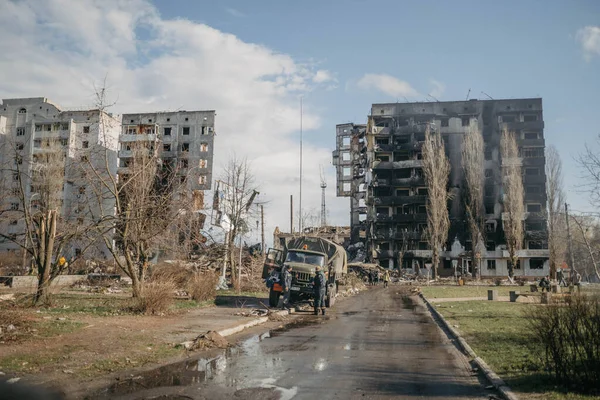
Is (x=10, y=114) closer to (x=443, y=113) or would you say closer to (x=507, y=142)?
(x=443, y=113)

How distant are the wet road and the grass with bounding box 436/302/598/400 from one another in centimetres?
61

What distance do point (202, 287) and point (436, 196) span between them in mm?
50138

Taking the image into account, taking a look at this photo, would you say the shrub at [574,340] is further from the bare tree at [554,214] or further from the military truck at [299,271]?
the bare tree at [554,214]

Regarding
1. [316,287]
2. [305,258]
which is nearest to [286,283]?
[316,287]

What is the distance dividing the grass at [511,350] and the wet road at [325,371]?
1.99ft

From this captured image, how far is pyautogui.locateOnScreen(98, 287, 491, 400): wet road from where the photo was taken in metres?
7.09

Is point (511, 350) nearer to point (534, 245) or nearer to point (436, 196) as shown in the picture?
point (436, 196)

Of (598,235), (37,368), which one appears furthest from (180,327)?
(598,235)

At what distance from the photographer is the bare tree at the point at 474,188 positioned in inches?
2589

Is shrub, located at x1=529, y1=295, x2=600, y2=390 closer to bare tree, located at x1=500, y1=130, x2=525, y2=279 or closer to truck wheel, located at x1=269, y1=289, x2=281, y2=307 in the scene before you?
truck wheel, located at x1=269, y1=289, x2=281, y2=307

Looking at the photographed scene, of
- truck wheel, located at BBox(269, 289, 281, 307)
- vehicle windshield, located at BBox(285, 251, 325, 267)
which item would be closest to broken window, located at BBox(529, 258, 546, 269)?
vehicle windshield, located at BBox(285, 251, 325, 267)

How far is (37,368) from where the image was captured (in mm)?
7902

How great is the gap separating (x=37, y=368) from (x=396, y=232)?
7107 cm

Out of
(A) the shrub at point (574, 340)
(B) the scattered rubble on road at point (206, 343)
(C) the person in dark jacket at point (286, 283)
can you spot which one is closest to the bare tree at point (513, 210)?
→ (C) the person in dark jacket at point (286, 283)
